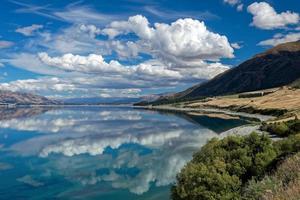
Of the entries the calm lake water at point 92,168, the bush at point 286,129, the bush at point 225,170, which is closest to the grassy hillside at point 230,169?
the bush at point 225,170

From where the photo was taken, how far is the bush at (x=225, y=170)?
31.0 metres

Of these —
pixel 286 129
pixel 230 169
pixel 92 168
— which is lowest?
pixel 92 168

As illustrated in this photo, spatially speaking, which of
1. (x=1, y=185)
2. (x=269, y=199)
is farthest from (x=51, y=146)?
(x=269, y=199)

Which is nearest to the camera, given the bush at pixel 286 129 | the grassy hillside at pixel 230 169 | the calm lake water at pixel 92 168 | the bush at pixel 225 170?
the grassy hillside at pixel 230 169

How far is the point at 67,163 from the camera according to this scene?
67688 mm

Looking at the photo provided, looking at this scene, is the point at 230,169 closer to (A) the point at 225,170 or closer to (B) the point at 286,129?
(A) the point at 225,170

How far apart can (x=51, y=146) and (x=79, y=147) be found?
25.6ft

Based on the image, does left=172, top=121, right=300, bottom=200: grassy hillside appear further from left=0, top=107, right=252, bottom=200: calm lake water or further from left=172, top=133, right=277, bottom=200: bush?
left=0, top=107, right=252, bottom=200: calm lake water

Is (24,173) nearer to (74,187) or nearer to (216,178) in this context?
(74,187)

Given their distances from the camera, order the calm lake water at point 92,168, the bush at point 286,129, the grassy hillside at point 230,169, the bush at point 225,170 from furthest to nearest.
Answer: the bush at point 286,129 < the calm lake water at point 92,168 < the bush at point 225,170 < the grassy hillside at point 230,169

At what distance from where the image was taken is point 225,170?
33219mm

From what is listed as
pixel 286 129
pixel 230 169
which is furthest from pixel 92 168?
pixel 286 129

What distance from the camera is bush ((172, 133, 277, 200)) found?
31000 mm

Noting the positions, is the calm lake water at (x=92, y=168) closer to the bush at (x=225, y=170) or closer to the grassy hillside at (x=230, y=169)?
the bush at (x=225, y=170)
